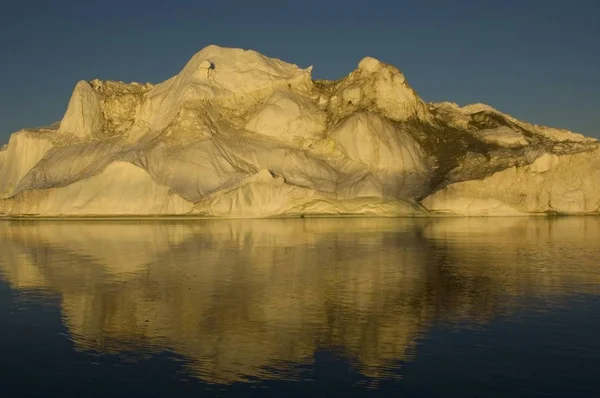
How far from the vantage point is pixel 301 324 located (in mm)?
19031

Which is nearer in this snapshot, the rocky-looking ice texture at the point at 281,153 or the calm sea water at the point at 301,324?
the calm sea water at the point at 301,324

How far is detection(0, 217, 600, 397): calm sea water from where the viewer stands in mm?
14109

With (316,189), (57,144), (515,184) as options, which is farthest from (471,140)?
(57,144)

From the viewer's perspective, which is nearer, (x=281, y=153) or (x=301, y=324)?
(x=301, y=324)

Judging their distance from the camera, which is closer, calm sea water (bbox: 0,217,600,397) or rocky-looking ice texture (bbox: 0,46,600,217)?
calm sea water (bbox: 0,217,600,397)

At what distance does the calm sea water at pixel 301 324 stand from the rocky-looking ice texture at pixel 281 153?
45.3 metres

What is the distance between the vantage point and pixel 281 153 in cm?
8825

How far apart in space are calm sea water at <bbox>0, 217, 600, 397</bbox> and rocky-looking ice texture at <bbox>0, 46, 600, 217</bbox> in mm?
45344

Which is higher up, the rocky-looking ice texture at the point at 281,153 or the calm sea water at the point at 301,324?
the rocky-looking ice texture at the point at 281,153

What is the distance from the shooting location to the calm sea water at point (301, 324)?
46.3 ft

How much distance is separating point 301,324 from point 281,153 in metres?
69.9

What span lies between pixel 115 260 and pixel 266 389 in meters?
22.1

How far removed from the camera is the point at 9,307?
Result: 22016mm

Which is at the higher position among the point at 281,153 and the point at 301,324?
A: the point at 281,153
